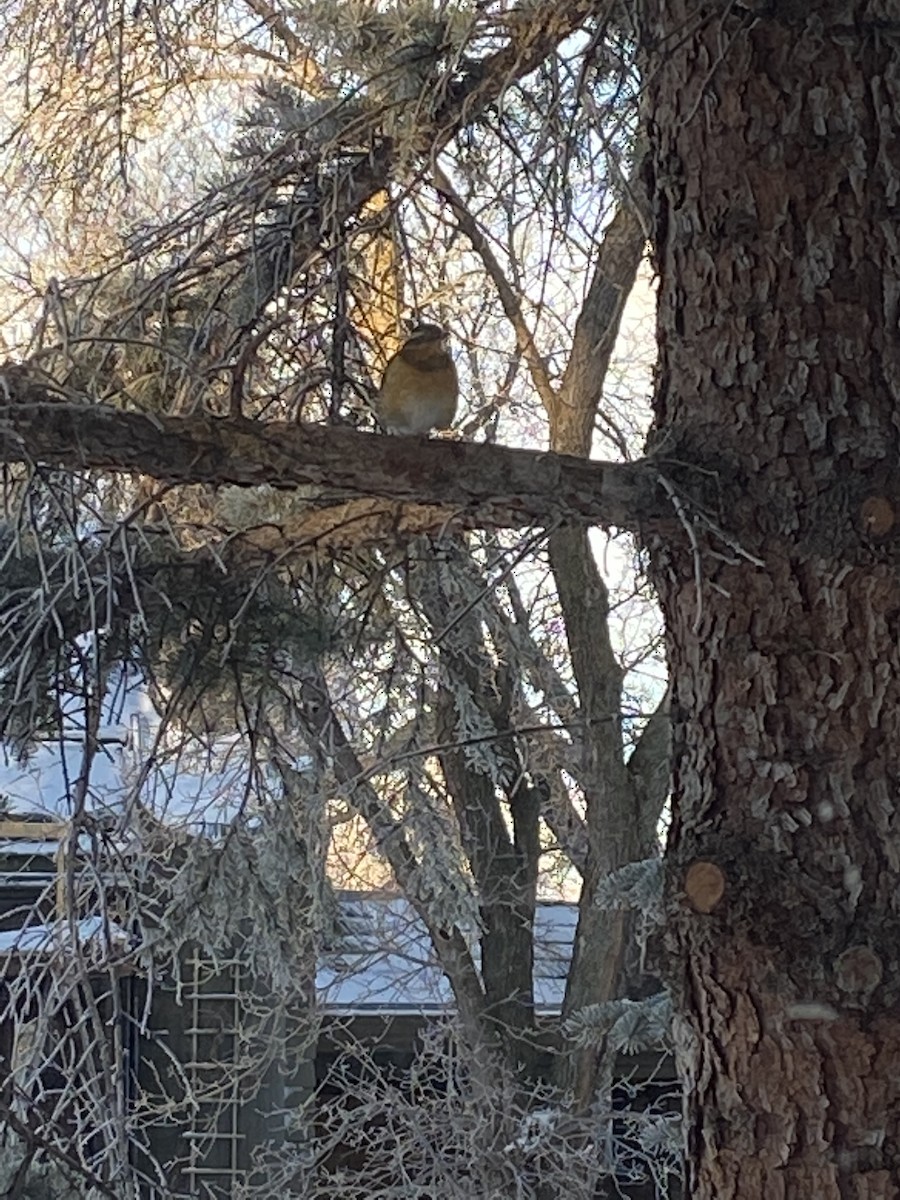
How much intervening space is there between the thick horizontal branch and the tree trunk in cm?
8

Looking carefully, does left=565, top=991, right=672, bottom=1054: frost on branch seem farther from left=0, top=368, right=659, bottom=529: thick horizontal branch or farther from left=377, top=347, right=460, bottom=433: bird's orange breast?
left=0, top=368, right=659, bottom=529: thick horizontal branch

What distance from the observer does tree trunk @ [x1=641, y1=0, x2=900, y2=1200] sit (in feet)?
4.14

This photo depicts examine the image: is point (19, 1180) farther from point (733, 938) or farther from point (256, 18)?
point (256, 18)

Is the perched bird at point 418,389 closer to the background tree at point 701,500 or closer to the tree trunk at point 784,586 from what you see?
the background tree at point 701,500

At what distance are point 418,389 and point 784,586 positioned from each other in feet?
2.39

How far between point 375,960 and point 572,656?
3.30ft

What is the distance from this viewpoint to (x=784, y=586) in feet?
4.41

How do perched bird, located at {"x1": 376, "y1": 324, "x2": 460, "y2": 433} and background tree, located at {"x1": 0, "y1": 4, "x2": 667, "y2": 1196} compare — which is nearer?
background tree, located at {"x1": 0, "y1": 4, "x2": 667, "y2": 1196}

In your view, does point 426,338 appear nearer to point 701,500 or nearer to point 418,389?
point 418,389

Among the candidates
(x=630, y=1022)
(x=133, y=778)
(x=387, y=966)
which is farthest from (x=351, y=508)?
(x=387, y=966)

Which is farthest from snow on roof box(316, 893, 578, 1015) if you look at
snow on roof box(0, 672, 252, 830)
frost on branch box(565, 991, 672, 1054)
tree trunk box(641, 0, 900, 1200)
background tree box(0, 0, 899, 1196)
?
tree trunk box(641, 0, 900, 1200)

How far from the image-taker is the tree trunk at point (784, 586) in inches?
49.6

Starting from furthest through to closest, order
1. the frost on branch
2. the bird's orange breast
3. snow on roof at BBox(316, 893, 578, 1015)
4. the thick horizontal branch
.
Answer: snow on roof at BBox(316, 893, 578, 1015)
the frost on branch
the bird's orange breast
the thick horizontal branch

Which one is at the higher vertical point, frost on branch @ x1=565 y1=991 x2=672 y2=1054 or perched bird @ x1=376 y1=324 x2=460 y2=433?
perched bird @ x1=376 y1=324 x2=460 y2=433
